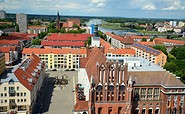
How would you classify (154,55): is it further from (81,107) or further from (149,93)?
(81,107)

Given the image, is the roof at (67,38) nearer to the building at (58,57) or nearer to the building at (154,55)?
the building at (154,55)

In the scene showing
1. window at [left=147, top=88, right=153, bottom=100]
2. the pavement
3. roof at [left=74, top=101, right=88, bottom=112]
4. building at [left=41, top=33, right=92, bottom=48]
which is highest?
building at [left=41, top=33, right=92, bottom=48]

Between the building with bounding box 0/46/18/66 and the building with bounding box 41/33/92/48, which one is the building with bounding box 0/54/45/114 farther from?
the building with bounding box 41/33/92/48

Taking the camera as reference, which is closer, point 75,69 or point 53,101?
point 53,101

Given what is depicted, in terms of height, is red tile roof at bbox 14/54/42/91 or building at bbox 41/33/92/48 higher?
building at bbox 41/33/92/48

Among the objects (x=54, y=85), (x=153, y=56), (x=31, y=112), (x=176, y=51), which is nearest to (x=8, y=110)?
(x=31, y=112)

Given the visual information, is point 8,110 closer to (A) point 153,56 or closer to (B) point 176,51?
(A) point 153,56

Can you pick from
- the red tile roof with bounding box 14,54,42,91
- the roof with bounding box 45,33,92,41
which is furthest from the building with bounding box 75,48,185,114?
the roof with bounding box 45,33,92,41
